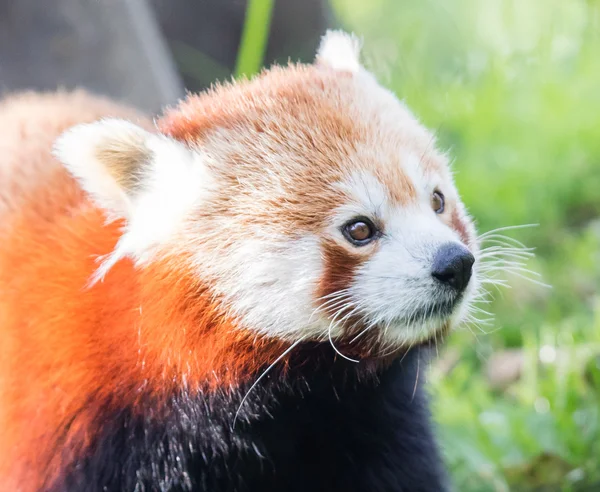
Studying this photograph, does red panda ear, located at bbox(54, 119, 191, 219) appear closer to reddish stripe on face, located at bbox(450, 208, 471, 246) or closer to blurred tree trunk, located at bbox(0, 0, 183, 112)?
reddish stripe on face, located at bbox(450, 208, 471, 246)

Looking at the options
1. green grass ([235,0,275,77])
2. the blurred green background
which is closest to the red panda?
the blurred green background

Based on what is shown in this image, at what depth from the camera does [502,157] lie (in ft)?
14.8

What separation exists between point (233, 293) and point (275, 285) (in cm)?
10

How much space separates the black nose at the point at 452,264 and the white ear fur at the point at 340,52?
2.28ft

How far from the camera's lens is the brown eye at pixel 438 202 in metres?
1.81

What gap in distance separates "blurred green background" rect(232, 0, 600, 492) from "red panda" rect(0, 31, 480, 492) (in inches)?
17.3

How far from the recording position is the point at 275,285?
1637 millimetres

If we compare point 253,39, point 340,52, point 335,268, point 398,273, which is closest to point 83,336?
point 335,268

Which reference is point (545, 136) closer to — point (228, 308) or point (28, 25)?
point (28, 25)

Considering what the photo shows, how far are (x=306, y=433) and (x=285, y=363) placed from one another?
0.84 ft

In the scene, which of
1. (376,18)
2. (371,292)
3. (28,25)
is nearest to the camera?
(371,292)

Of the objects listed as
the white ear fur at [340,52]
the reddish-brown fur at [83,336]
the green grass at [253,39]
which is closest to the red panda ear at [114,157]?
the reddish-brown fur at [83,336]

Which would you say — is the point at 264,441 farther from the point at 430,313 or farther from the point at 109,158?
the point at 109,158

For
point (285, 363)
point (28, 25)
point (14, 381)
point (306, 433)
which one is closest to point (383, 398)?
point (306, 433)
